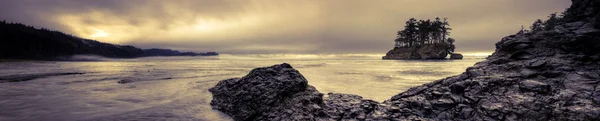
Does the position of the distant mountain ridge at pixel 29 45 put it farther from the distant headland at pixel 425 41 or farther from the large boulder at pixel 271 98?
the distant headland at pixel 425 41

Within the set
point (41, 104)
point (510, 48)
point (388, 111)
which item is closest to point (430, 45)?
point (510, 48)

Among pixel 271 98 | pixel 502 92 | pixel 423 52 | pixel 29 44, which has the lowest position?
pixel 271 98

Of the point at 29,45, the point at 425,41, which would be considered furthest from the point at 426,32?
the point at 29,45

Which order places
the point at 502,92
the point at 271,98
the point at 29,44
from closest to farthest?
the point at 502,92 < the point at 271,98 < the point at 29,44

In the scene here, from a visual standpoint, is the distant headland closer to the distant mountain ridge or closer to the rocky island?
the rocky island

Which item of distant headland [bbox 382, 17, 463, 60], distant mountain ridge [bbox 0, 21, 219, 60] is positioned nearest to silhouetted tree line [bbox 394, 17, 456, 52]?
distant headland [bbox 382, 17, 463, 60]

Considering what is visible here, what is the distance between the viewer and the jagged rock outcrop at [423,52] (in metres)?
83.2

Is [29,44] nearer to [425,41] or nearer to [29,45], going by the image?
[29,45]

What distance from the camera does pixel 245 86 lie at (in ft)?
34.0

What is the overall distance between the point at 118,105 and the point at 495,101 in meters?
15.0

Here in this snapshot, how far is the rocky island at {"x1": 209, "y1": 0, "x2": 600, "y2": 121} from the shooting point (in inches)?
236

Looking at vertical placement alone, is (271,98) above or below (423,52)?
below

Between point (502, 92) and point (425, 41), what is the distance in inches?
4012

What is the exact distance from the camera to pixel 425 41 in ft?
315
